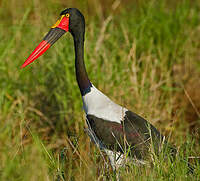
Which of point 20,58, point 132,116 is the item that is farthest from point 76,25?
point 20,58

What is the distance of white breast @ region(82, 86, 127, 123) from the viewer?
3510mm

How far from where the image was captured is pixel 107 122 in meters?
3.48

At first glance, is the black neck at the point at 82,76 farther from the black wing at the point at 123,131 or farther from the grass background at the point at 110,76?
the grass background at the point at 110,76

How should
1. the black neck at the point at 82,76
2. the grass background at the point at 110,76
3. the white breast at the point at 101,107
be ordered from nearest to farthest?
1. the white breast at the point at 101,107
2. the black neck at the point at 82,76
3. the grass background at the point at 110,76

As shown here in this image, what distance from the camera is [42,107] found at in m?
4.78

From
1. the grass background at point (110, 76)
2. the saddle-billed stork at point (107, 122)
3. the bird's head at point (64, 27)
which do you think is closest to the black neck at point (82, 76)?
the saddle-billed stork at point (107, 122)

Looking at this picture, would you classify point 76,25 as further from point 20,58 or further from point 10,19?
point 10,19

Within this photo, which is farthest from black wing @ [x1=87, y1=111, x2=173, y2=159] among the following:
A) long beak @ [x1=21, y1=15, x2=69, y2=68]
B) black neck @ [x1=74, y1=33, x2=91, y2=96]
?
long beak @ [x1=21, y1=15, x2=69, y2=68]

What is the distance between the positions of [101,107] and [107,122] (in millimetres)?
147

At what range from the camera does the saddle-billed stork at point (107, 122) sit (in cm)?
335

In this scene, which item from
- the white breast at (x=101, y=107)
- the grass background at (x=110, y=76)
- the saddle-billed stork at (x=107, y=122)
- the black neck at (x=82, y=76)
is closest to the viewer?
the saddle-billed stork at (x=107, y=122)

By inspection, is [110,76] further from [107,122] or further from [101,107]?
[107,122]

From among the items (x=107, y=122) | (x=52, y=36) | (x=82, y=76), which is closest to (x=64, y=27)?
(x=52, y=36)

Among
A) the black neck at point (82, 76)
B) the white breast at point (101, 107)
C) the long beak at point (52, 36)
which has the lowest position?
the white breast at point (101, 107)
